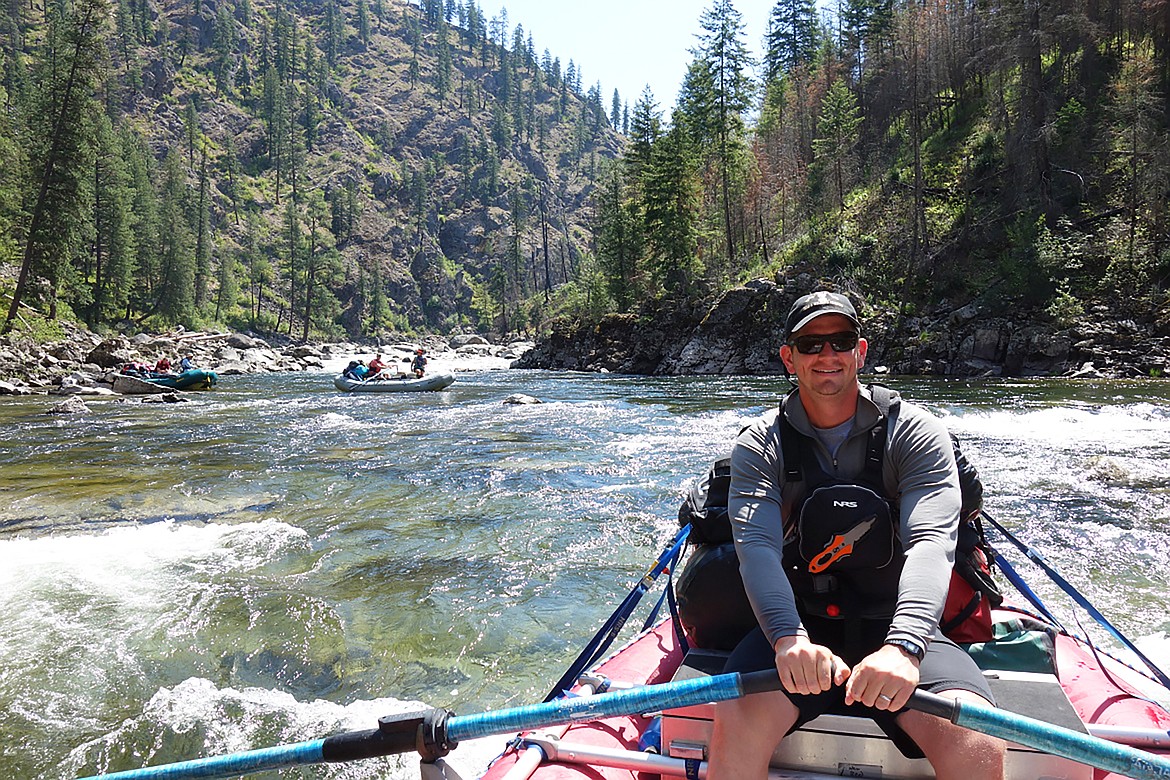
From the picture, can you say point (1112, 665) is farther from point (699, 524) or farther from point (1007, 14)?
point (1007, 14)

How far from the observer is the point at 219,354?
136ft

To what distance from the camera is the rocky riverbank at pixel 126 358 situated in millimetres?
25464

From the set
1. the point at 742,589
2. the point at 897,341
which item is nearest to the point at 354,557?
the point at 742,589

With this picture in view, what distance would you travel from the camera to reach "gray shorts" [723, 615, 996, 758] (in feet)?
7.02

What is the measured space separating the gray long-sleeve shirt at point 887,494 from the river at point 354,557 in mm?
2724

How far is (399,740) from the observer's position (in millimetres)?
2039

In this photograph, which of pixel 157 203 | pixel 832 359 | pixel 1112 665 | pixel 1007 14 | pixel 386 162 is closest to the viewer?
pixel 832 359

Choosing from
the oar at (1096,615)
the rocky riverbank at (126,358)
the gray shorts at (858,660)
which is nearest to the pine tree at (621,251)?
the rocky riverbank at (126,358)

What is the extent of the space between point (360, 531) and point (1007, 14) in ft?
121

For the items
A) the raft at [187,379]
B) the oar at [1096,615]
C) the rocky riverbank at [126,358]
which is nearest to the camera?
the oar at [1096,615]

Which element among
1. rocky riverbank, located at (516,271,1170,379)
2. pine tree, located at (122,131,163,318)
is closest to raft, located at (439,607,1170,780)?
rocky riverbank, located at (516,271,1170,379)

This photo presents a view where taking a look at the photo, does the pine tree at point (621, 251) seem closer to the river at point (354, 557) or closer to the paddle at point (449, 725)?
the river at point (354, 557)

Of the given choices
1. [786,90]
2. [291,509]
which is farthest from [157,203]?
[291,509]

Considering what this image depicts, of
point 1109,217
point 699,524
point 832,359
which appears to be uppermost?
point 1109,217
